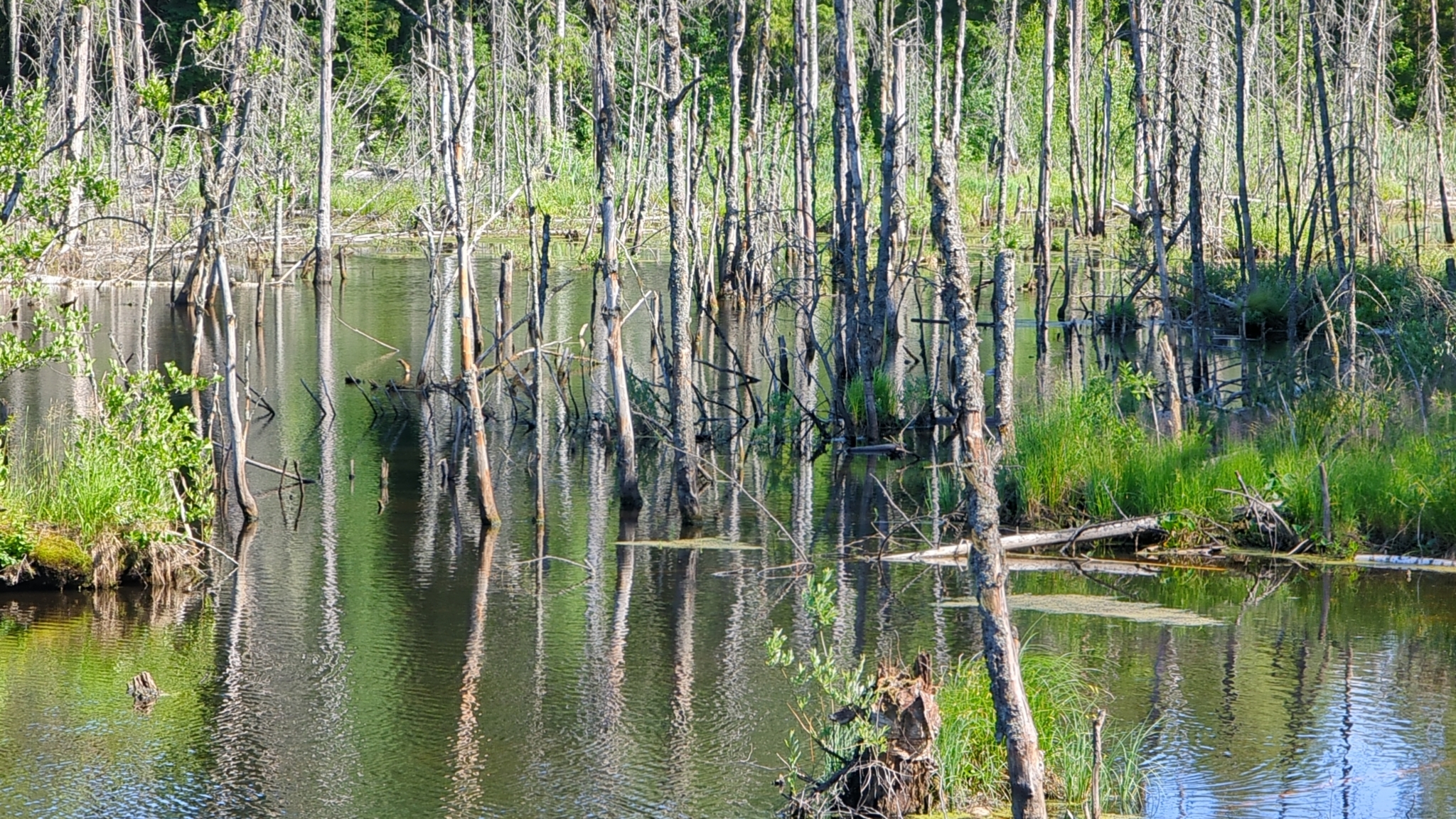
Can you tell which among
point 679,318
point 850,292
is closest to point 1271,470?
point 679,318

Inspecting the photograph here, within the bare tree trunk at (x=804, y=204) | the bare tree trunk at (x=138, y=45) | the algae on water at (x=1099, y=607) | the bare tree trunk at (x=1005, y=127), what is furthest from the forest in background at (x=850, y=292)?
the algae on water at (x=1099, y=607)

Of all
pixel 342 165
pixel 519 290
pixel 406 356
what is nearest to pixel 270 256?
pixel 342 165

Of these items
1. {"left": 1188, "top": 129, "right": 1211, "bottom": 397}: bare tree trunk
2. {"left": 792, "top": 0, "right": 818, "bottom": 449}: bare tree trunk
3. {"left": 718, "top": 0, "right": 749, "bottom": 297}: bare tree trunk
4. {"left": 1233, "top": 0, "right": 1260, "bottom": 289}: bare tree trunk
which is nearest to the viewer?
{"left": 1188, "top": 129, "right": 1211, "bottom": 397}: bare tree trunk

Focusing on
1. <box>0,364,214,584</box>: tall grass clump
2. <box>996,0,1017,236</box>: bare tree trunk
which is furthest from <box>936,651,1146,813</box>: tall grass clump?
<box>996,0,1017,236</box>: bare tree trunk

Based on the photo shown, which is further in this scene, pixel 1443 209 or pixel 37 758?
pixel 1443 209

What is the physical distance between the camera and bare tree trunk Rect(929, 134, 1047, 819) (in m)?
5.24

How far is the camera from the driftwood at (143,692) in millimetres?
8469

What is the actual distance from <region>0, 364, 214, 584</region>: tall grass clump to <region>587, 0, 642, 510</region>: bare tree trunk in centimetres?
A: 312

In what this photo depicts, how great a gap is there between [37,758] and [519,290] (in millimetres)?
24659

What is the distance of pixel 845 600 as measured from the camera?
10.7m

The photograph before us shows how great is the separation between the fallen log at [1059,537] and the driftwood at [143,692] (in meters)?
5.36

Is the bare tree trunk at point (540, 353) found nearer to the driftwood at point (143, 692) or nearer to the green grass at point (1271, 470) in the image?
the green grass at point (1271, 470)

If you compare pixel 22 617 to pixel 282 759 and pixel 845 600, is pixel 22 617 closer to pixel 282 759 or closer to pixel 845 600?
pixel 282 759

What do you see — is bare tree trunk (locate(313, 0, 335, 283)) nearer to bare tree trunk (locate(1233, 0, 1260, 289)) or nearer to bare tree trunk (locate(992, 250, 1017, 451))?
bare tree trunk (locate(1233, 0, 1260, 289))
